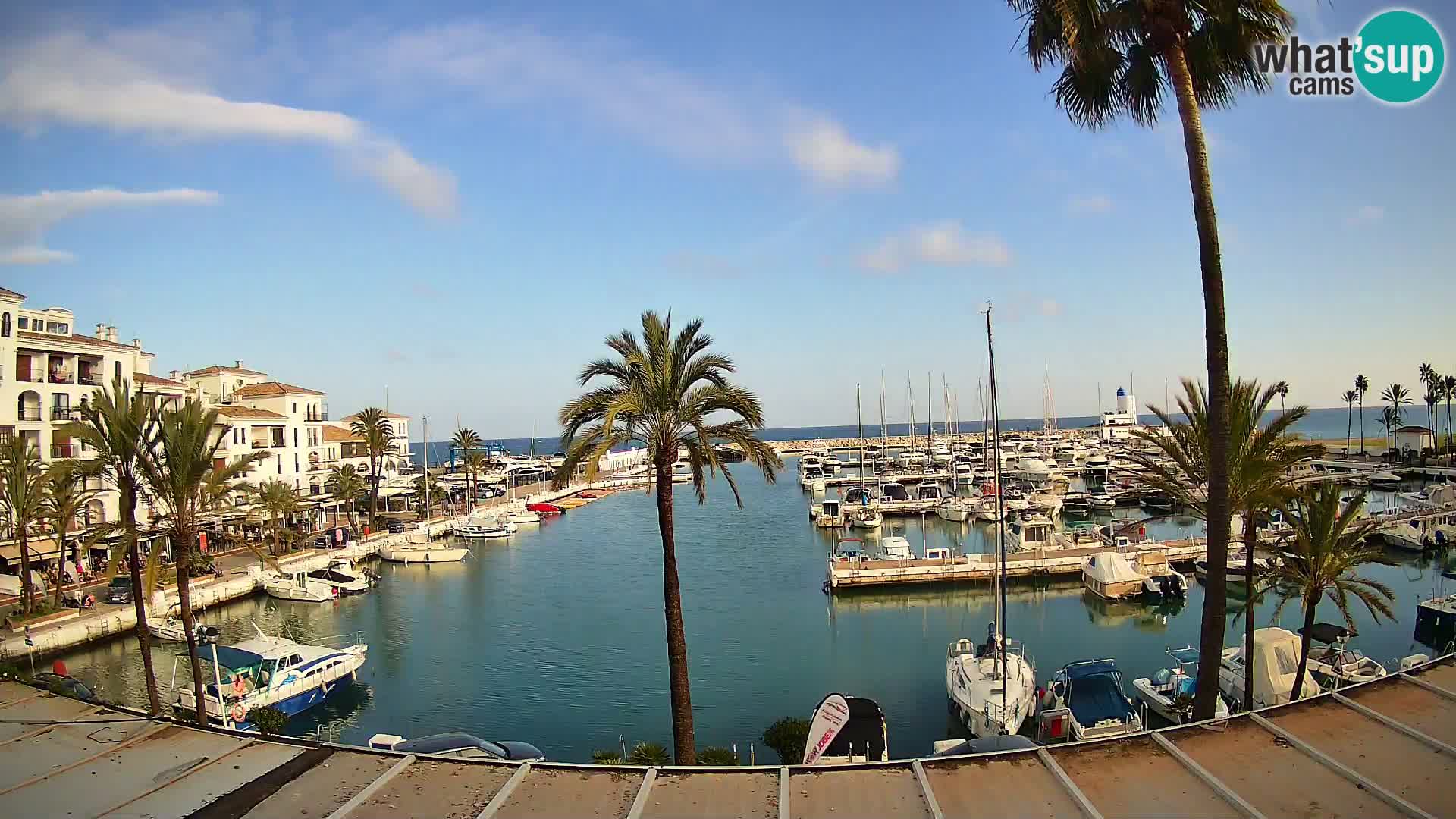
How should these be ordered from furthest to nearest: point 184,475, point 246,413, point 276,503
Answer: point 246,413 < point 276,503 < point 184,475

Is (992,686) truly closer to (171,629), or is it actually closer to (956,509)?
(171,629)

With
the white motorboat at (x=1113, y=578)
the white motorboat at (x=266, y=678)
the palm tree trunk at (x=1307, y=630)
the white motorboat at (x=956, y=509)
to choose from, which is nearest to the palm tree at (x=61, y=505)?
the white motorboat at (x=266, y=678)

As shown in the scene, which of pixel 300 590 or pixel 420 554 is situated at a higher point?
pixel 300 590

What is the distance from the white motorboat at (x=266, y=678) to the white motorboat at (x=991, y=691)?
778 inches

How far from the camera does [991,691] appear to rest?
21047mm

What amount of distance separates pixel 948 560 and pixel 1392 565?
2412cm

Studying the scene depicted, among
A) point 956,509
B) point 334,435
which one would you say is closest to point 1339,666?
point 956,509

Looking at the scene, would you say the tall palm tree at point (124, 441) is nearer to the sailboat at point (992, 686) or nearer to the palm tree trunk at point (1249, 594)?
the sailboat at point (992, 686)

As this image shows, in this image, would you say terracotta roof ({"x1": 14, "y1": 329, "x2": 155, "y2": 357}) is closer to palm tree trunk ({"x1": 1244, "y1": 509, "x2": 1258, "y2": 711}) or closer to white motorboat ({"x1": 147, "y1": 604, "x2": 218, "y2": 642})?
white motorboat ({"x1": 147, "y1": 604, "x2": 218, "y2": 642})

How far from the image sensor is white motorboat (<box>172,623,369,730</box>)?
22.2 meters

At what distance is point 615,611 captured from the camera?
36219 mm

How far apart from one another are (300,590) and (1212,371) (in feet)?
134

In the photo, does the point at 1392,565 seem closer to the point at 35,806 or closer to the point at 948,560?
the point at 948,560

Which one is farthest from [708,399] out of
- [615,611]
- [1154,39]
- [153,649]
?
[153,649]
